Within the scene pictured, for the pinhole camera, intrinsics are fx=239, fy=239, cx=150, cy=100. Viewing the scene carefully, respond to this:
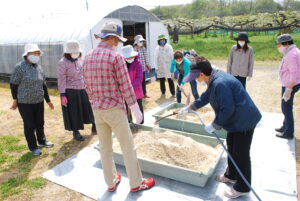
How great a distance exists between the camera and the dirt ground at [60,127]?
306cm

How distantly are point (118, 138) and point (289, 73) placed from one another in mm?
2965

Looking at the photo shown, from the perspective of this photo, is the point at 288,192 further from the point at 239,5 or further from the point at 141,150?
the point at 239,5

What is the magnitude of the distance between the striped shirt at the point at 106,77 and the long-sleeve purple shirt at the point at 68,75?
1665mm

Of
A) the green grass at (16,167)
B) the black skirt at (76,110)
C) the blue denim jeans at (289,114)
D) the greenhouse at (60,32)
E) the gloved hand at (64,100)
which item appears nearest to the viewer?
the green grass at (16,167)

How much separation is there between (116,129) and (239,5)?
52256 mm

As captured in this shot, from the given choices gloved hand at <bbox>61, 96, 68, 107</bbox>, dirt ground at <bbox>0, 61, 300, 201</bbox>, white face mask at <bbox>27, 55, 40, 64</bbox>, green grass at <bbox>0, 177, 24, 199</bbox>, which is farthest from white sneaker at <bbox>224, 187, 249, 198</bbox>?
white face mask at <bbox>27, 55, 40, 64</bbox>

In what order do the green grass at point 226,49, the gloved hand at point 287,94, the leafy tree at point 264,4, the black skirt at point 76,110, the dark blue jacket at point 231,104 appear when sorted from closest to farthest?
1. the dark blue jacket at point 231,104
2. the gloved hand at point 287,94
3. the black skirt at point 76,110
4. the green grass at point 226,49
5. the leafy tree at point 264,4

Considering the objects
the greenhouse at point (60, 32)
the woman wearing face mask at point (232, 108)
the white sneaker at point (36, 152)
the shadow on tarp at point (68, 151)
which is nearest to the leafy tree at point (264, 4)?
the greenhouse at point (60, 32)

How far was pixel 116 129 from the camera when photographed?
2549mm

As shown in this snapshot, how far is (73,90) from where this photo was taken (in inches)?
164

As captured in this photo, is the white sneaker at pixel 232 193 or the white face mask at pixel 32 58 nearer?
the white sneaker at pixel 232 193

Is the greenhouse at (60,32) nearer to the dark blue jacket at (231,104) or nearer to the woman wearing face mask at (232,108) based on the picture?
the woman wearing face mask at (232,108)

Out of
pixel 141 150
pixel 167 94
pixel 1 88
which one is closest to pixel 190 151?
pixel 141 150

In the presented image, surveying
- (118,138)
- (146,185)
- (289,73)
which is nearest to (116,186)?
(146,185)
